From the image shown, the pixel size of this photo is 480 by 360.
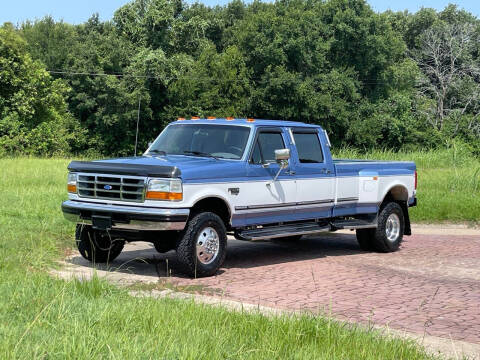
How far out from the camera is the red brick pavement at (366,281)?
8.20 metres

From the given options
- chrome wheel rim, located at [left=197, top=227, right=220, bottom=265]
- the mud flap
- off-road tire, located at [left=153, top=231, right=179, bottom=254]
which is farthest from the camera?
the mud flap

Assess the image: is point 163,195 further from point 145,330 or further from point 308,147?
point 145,330

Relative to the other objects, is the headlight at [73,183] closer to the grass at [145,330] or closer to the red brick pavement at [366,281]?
the red brick pavement at [366,281]

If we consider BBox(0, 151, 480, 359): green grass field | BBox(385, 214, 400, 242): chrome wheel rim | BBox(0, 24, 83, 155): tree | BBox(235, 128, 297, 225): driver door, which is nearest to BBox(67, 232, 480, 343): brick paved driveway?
BBox(385, 214, 400, 242): chrome wheel rim

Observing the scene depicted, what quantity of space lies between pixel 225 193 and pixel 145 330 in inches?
191

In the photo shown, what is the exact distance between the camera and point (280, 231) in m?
11.5

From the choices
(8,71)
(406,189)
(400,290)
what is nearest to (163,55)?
(8,71)

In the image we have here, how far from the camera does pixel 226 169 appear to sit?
1077cm

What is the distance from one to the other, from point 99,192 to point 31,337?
5.17 m

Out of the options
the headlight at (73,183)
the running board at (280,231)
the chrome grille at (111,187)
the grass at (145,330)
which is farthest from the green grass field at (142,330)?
the running board at (280,231)

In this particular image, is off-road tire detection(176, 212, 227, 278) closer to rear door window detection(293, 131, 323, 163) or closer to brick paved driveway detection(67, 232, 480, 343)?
brick paved driveway detection(67, 232, 480, 343)

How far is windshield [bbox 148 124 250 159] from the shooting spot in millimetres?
11523

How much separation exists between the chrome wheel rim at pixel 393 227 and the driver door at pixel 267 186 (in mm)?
2521

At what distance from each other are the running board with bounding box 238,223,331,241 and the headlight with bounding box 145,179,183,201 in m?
1.48
